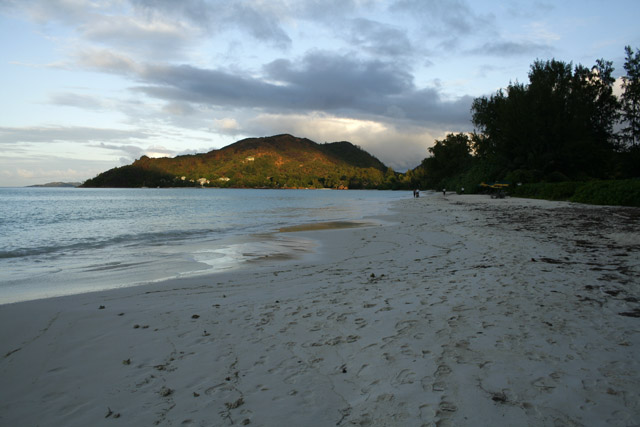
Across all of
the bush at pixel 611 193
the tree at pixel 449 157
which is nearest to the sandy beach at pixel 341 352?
the bush at pixel 611 193

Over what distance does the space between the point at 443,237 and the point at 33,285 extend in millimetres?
12159

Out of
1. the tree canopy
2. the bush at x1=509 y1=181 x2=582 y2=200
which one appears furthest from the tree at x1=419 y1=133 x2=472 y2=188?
the bush at x1=509 y1=181 x2=582 y2=200

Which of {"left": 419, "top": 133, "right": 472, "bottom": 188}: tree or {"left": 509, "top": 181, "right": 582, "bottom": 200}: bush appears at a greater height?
{"left": 419, "top": 133, "right": 472, "bottom": 188}: tree

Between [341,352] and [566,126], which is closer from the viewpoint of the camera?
[341,352]

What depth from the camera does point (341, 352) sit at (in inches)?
151

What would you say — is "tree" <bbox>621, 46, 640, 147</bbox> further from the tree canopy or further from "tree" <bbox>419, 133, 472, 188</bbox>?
"tree" <bbox>419, 133, 472, 188</bbox>

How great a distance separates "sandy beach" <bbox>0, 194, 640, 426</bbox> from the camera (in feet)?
9.34

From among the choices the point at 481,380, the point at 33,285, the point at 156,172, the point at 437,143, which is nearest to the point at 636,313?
the point at 481,380

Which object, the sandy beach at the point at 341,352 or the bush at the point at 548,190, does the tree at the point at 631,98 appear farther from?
the sandy beach at the point at 341,352

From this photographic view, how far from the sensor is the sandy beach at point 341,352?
2.85 metres

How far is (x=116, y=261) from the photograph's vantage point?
433 inches

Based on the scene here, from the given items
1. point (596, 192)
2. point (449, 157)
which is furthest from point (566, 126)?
point (449, 157)

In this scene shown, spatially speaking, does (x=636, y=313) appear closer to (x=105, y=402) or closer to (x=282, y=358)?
(x=282, y=358)

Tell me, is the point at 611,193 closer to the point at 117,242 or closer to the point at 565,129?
the point at 565,129
